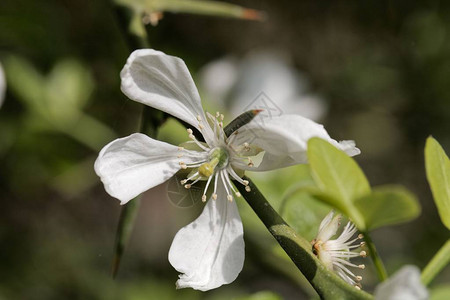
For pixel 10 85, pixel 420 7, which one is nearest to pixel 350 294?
pixel 10 85

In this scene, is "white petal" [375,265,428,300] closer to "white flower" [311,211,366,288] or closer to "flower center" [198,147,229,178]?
"white flower" [311,211,366,288]

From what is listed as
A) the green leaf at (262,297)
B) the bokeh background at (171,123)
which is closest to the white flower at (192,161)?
the green leaf at (262,297)

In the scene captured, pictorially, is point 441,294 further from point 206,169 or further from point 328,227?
point 206,169

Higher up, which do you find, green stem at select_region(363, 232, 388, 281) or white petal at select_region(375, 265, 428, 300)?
white petal at select_region(375, 265, 428, 300)

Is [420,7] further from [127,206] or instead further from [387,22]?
[127,206]

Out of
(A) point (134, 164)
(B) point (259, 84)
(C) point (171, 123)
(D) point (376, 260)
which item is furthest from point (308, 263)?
(B) point (259, 84)

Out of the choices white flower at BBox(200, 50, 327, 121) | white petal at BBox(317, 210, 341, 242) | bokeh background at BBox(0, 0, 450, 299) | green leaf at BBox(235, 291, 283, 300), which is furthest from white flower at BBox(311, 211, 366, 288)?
white flower at BBox(200, 50, 327, 121)

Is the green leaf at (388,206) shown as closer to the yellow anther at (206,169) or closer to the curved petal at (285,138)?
the curved petal at (285,138)
